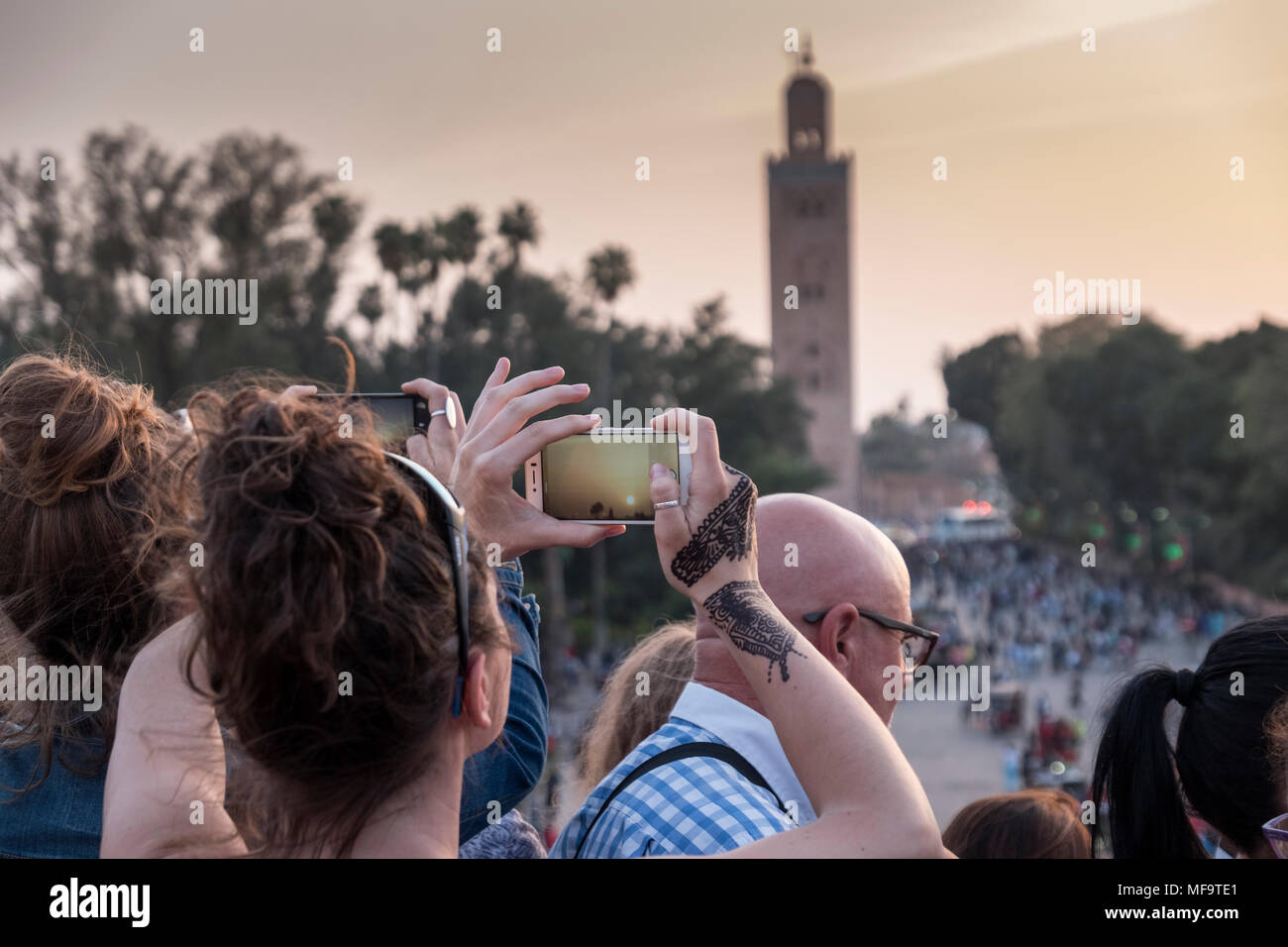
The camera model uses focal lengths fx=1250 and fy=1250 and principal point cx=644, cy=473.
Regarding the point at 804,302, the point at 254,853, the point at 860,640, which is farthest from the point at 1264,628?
the point at 804,302

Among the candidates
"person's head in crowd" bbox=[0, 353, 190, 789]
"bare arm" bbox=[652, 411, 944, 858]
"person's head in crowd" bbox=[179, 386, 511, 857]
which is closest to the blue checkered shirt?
"bare arm" bbox=[652, 411, 944, 858]

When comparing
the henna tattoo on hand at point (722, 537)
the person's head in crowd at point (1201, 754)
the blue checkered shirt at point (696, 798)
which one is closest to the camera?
the henna tattoo on hand at point (722, 537)

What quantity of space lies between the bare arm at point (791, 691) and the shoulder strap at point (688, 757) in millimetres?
492

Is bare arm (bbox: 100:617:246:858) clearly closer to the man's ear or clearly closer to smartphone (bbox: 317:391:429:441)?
smartphone (bbox: 317:391:429:441)

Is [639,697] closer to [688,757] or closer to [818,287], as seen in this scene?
[688,757]

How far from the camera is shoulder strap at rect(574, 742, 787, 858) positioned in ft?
6.80

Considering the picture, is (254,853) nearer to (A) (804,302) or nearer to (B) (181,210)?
(B) (181,210)

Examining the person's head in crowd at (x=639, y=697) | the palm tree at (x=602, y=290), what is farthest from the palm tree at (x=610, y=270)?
the person's head in crowd at (x=639, y=697)

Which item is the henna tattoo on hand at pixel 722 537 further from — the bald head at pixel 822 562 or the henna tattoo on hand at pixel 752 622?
the bald head at pixel 822 562

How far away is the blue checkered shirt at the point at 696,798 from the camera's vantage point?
193 centimetres

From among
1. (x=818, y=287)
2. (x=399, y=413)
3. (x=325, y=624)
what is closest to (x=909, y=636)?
(x=399, y=413)

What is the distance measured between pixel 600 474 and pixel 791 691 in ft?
1.55

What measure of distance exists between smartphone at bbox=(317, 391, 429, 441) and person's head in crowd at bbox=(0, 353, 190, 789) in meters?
0.32
